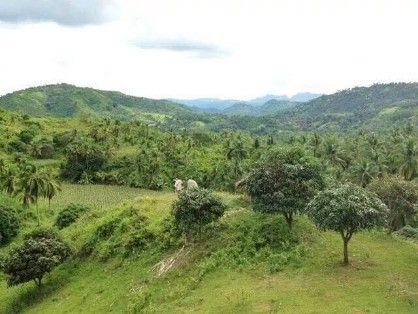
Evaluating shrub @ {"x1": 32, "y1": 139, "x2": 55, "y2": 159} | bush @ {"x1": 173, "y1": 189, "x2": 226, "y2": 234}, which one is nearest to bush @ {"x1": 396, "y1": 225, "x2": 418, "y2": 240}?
bush @ {"x1": 173, "y1": 189, "x2": 226, "y2": 234}

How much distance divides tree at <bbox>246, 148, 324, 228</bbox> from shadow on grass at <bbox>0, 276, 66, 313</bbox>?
2277 centimetres

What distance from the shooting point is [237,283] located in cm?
3812

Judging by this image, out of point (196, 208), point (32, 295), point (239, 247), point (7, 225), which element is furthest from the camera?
point (7, 225)

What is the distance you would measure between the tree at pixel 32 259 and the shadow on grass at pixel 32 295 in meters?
1.03

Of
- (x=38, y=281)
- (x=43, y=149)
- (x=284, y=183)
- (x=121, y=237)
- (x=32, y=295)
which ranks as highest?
(x=284, y=183)

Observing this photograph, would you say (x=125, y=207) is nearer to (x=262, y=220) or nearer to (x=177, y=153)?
(x=262, y=220)

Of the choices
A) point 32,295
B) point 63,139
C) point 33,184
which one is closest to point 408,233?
point 32,295

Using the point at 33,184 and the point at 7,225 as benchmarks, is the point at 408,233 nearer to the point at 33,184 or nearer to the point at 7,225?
the point at 33,184

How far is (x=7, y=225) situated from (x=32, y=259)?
1182 inches

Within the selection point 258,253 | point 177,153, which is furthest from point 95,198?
point 258,253

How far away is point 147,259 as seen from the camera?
47812 mm

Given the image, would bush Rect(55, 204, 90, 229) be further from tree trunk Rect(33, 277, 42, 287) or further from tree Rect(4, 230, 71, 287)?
tree Rect(4, 230, 71, 287)

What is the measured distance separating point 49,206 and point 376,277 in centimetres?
6596

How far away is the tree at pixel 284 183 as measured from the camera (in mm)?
42281
